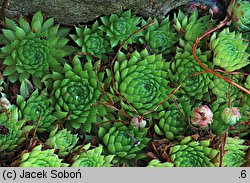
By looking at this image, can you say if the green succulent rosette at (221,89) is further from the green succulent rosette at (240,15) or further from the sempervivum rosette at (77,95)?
the sempervivum rosette at (77,95)

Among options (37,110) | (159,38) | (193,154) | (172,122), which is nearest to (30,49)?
(37,110)

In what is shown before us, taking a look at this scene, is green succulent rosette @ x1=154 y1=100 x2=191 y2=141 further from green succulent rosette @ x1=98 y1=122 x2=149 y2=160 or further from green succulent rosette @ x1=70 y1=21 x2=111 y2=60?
green succulent rosette @ x1=70 y1=21 x2=111 y2=60

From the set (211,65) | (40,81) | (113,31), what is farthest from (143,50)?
(40,81)

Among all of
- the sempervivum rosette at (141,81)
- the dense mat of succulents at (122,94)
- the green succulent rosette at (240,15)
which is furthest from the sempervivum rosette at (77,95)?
the green succulent rosette at (240,15)

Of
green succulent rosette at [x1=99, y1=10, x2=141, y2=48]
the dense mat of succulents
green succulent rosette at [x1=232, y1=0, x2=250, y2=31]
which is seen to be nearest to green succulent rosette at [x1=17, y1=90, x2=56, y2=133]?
the dense mat of succulents

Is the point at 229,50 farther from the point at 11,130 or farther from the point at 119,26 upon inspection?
the point at 11,130

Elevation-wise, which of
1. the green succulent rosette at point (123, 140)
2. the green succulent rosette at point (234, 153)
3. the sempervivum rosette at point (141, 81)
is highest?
the sempervivum rosette at point (141, 81)
